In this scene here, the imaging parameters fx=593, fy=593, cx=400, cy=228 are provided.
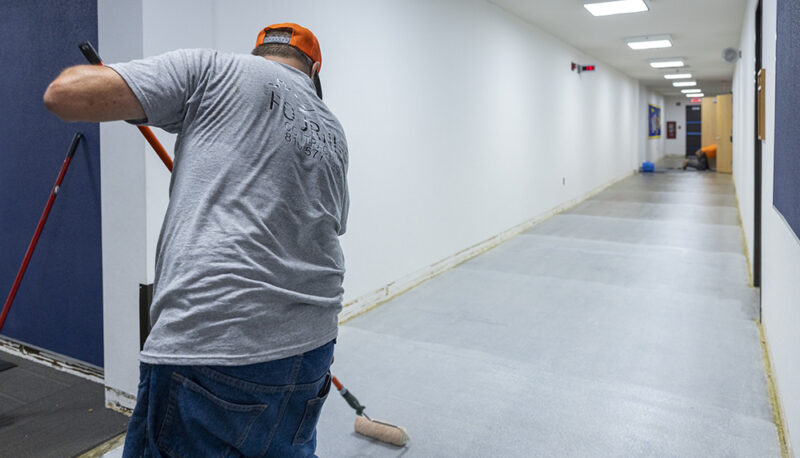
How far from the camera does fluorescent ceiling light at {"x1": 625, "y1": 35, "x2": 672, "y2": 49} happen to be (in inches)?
313

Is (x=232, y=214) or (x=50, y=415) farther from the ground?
(x=232, y=214)

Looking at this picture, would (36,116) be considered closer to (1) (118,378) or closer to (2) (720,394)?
(1) (118,378)

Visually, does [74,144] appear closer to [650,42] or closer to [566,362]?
[566,362]

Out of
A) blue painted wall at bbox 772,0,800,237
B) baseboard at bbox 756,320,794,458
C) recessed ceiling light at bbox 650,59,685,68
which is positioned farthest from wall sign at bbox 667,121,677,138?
blue painted wall at bbox 772,0,800,237

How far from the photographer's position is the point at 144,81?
3.32 ft

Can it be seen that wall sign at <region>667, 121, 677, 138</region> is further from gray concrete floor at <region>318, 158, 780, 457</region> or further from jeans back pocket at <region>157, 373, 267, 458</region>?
jeans back pocket at <region>157, 373, 267, 458</region>

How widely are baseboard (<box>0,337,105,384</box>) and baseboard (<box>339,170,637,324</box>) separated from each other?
1.28 metres

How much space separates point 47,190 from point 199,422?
2135 millimetres

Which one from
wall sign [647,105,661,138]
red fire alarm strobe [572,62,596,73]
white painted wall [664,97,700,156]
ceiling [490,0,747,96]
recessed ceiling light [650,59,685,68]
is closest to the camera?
ceiling [490,0,747,96]

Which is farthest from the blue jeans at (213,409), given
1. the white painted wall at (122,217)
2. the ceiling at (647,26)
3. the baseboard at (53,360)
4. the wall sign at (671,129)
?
the wall sign at (671,129)

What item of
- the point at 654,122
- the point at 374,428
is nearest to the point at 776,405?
the point at 374,428

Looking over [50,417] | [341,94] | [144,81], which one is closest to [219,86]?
[144,81]

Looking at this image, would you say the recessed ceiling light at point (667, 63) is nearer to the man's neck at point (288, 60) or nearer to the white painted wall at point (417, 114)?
the white painted wall at point (417, 114)

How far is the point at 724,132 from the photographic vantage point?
13.4m
